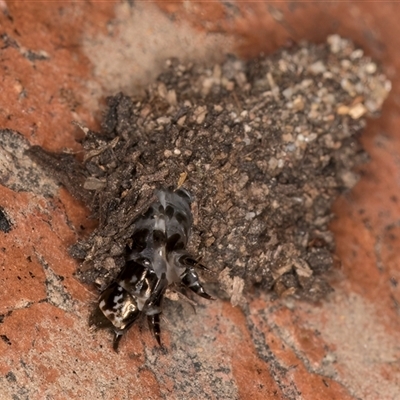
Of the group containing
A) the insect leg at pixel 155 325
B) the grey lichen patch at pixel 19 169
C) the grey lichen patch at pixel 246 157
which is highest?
the grey lichen patch at pixel 246 157

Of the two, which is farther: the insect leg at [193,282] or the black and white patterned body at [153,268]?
the insect leg at [193,282]

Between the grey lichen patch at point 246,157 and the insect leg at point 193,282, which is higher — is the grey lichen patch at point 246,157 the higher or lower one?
the higher one

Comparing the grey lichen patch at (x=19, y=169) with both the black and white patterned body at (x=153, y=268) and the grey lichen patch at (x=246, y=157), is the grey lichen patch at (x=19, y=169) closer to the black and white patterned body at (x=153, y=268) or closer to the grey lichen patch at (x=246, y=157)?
the grey lichen patch at (x=246, y=157)

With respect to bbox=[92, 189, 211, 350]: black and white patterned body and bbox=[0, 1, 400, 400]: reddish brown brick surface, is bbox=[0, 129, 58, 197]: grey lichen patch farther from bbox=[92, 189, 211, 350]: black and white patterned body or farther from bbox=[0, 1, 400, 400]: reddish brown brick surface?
bbox=[92, 189, 211, 350]: black and white patterned body

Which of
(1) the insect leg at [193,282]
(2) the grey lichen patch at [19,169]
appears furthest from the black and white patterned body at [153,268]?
(2) the grey lichen patch at [19,169]

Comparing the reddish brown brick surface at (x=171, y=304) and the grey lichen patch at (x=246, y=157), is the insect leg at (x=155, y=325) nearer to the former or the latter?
the reddish brown brick surface at (x=171, y=304)

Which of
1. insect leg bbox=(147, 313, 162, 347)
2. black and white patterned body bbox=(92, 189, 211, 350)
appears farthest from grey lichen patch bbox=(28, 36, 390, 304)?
insect leg bbox=(147, 313, 162, 347)

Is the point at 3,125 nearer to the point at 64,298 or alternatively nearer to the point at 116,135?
the point at 116,135
